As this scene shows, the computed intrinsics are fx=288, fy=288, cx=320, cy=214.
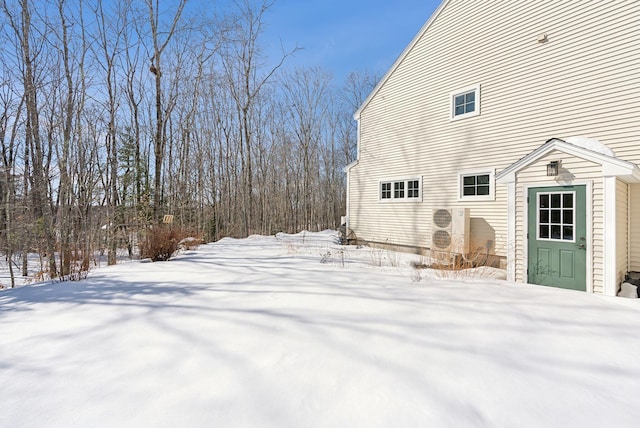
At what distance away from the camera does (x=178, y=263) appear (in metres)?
6.52

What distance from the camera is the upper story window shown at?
786cm

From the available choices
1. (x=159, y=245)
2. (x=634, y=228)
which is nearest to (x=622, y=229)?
(x=634, y=228)

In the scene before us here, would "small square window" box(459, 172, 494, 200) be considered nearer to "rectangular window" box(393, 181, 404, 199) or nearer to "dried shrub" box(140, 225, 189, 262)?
"rectangular window" box(393, 181, 404, 199)

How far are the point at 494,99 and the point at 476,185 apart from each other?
2.26 metres

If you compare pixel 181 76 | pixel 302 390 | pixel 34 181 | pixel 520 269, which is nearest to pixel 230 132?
pixel 181 76

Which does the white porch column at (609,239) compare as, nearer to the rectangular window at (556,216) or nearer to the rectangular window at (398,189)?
the rectangular window at (556,216)

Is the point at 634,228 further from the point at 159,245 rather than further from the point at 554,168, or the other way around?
the point at 159,245

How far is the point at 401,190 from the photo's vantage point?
9.84 metres

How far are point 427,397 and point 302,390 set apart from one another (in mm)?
821

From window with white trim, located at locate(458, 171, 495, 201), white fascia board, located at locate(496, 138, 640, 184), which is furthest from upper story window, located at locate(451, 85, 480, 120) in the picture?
white fascia board, located at locate(496, 138, 640, 184)

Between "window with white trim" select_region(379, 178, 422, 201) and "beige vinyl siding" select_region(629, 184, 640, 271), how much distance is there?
181 inches

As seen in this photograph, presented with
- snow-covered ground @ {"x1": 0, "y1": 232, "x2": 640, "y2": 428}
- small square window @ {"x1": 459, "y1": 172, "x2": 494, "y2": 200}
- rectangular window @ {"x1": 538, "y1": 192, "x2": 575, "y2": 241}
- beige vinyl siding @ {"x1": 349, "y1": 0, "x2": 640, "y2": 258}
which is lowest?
snow-covered ground @ {"x1": 0, "y1": 232, "x2": 640, "y2": 428}

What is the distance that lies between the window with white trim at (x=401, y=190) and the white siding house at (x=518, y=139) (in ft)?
0.15

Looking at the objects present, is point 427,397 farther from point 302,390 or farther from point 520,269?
point 520,269
